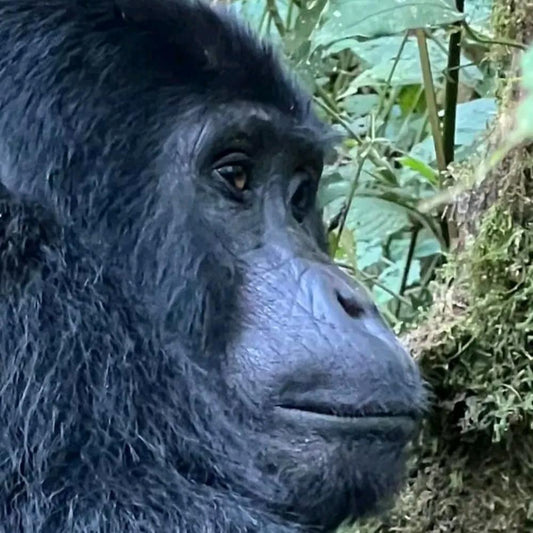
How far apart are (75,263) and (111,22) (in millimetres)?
335

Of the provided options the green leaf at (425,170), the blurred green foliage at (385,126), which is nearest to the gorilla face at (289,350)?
the blurred green foliage at (385,126)

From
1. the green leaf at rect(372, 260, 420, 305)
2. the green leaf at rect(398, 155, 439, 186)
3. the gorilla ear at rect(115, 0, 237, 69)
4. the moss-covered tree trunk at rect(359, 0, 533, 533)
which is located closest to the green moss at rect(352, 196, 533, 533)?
the moss-covered tree trunk at rect(359, 0, 533, 533)

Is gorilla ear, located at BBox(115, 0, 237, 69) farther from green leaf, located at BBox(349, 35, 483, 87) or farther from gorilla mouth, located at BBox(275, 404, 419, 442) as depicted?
green leaf, located at BBox(349, 35, 483, 87)

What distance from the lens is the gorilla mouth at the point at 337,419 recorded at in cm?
170

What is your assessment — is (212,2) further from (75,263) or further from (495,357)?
(495,357)

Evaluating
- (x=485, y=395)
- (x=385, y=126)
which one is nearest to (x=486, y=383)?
(x=485, y=395)

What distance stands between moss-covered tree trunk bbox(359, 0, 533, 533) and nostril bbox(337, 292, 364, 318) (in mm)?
245

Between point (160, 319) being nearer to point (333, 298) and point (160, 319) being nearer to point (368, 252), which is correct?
point (333, 298)

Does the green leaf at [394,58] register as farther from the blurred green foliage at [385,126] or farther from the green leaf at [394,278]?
the green leaf at [394,278]

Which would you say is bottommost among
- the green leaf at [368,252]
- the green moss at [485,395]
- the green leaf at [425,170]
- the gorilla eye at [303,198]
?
the green leaf at [368,252]

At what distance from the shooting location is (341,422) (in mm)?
A: 1700

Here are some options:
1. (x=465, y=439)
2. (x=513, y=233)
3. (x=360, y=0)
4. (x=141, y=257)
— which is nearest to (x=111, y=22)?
(x=141, y=257)

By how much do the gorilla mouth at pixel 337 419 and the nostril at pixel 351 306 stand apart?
0.14 meters

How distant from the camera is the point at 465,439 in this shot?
198cm
